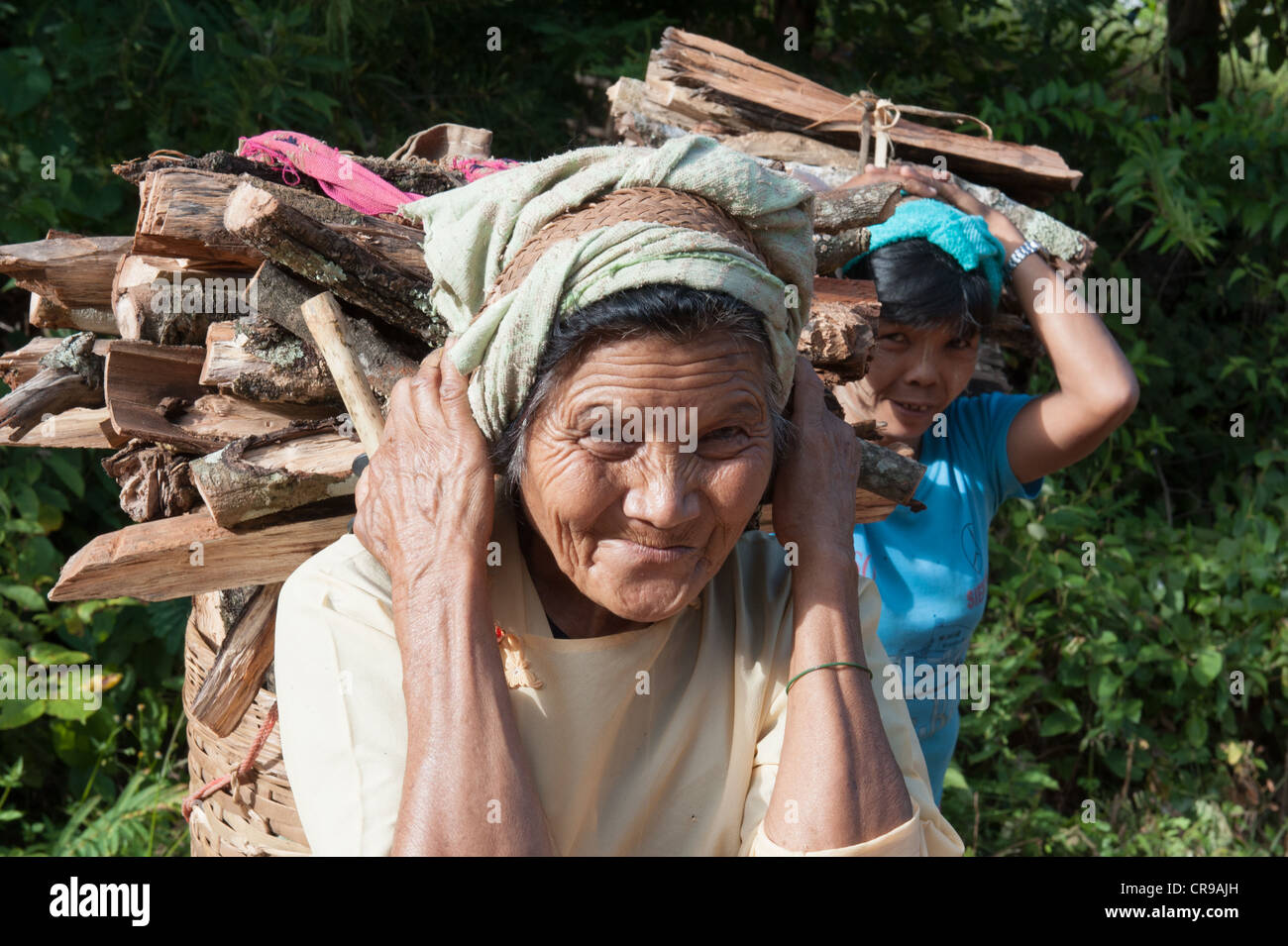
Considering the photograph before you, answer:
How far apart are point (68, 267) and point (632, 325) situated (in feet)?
6.29

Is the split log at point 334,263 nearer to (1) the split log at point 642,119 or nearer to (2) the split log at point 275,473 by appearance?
(2) the split log at point 275,473

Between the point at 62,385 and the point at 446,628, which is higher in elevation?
the point at 62,385

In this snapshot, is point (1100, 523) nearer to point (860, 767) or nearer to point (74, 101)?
point (860, 767)

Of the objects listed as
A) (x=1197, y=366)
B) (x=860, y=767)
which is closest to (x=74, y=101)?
(x=860, y=767)

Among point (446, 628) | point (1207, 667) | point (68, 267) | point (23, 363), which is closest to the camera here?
point (446, 628)

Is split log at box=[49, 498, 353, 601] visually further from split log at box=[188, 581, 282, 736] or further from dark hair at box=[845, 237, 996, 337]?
dark hair at box=[845, 237, 996, 337]

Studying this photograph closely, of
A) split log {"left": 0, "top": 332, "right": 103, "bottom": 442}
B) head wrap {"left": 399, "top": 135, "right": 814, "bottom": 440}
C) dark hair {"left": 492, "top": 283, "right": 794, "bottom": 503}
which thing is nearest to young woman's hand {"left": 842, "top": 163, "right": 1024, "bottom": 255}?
head wrap {"left": 399, "top": 135, "right": 814, "bottom": 440}

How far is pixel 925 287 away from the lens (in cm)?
333

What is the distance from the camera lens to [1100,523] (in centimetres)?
564

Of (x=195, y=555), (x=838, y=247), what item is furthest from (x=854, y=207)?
(x=195, y=555)

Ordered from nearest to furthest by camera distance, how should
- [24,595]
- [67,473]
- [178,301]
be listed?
[178,301] < [24,595] < [67,473]

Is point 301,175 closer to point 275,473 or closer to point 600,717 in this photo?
point 275,473

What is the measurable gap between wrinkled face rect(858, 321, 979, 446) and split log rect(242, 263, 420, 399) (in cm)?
154

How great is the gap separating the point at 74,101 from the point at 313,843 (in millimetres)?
4028
